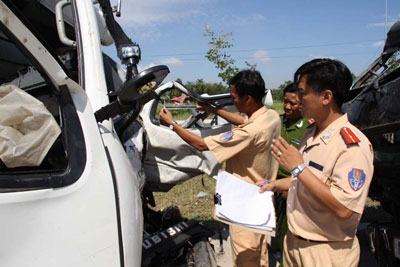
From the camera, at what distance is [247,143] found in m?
2.93

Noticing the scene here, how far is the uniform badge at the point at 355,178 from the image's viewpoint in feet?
6.15

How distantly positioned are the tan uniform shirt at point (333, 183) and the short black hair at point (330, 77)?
0.13m

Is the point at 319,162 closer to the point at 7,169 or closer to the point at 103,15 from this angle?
the point at 7,169

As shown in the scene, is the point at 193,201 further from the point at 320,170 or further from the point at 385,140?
the point at 320,170

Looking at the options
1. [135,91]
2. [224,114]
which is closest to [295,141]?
[224,114]

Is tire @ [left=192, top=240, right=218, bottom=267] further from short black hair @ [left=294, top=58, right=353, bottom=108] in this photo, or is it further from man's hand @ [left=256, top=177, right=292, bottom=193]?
short black hair @ [left=294, top=58, right=353, bottom=108]

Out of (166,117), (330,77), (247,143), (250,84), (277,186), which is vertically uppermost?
(330,77)

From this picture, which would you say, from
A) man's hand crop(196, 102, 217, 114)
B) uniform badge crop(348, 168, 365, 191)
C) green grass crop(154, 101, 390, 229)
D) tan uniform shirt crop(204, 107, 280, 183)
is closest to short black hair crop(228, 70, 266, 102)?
tan uniform shirt crop(204, 107, 280, 183)

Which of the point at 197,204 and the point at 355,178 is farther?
the point at 197,204

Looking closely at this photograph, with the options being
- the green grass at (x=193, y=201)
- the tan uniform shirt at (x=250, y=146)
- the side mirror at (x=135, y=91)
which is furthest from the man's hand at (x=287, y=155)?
the green grass at (x=193, y=201)

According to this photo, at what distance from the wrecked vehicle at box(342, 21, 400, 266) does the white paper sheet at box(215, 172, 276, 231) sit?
0.79 metres

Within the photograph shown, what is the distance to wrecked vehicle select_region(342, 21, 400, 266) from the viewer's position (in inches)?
108

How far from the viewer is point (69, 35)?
2.75 metres

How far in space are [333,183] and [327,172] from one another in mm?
71
